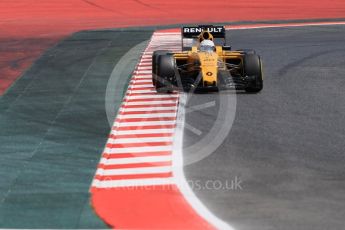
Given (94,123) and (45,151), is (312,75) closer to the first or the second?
(94,123)

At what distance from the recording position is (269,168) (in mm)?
14898

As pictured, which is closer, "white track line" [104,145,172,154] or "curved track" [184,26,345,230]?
"curved track" [184,26,345,230]

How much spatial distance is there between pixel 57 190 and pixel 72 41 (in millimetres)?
17391

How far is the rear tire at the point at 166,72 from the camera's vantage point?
20828 millimetres

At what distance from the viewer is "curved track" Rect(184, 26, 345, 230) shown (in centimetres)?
1271

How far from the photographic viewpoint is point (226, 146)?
16.3m

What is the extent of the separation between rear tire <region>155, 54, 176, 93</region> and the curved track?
0.77 m

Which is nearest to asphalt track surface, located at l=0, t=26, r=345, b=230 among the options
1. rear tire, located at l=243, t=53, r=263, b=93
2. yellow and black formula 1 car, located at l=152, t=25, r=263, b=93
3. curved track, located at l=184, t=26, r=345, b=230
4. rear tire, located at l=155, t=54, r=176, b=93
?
curved track, located at l=184, t=26, r=345, b=230

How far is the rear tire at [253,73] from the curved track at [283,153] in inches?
9.0

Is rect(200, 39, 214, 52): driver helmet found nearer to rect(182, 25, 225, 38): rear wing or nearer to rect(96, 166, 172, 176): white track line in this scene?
rect(182, 25, 225, 38): rear wing

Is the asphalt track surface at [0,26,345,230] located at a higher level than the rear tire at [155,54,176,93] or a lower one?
lower

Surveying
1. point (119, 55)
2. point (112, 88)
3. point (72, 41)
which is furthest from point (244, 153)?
point (72, 41)

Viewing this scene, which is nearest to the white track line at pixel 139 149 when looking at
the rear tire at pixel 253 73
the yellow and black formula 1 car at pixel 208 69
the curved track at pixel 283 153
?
the curved track at pixel 283 153

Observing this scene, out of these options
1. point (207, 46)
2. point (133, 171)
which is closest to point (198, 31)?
point (207, 46)
